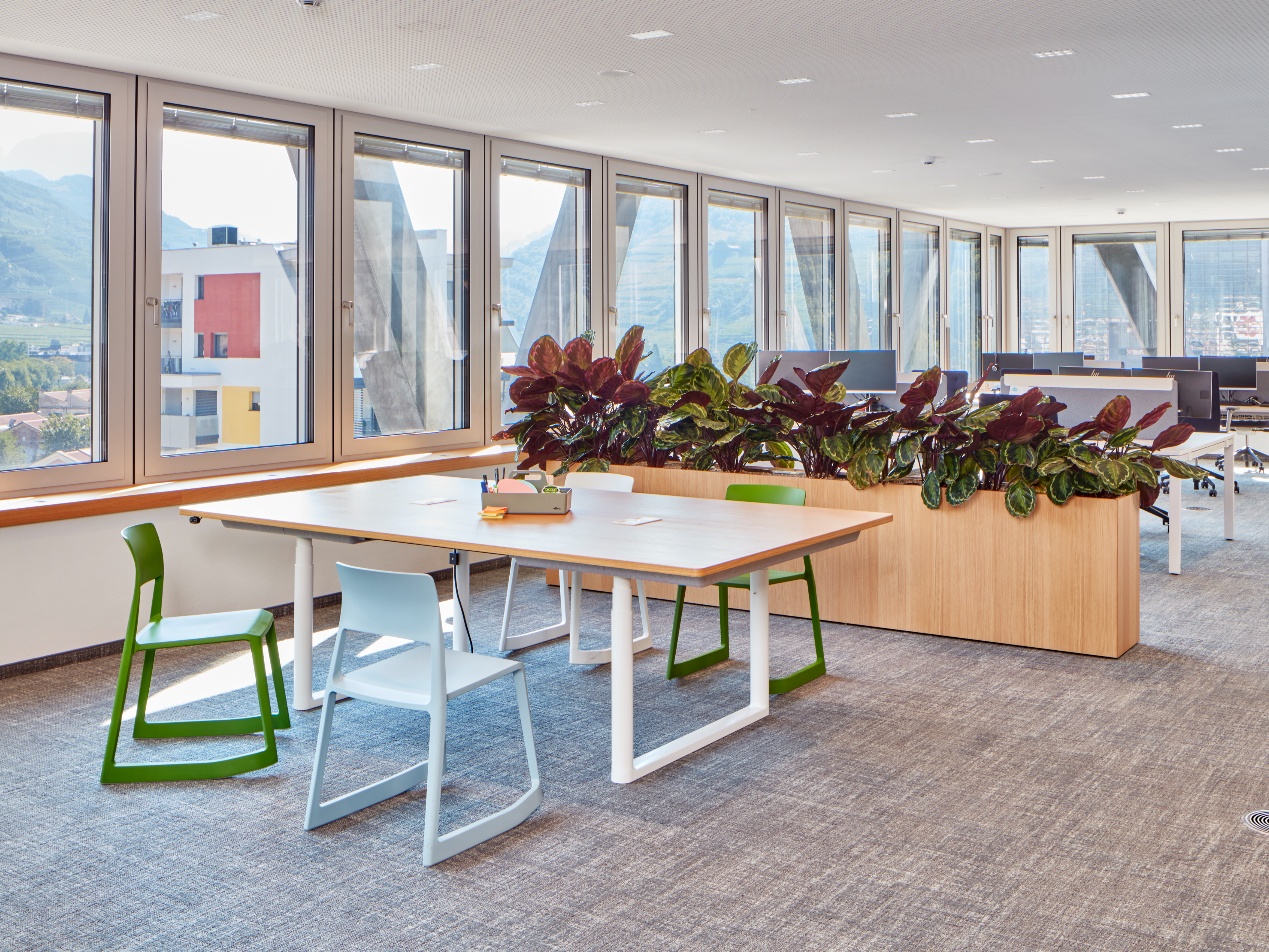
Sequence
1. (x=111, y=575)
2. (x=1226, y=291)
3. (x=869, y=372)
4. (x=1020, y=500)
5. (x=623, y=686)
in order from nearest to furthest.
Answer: (x=623, y=686), (x=1020, y=500), (x=111, y=575), (x=869, y=372), (x=1226, y=291)

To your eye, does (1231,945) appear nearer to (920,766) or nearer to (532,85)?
(920,766)

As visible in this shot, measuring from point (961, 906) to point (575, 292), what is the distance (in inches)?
253

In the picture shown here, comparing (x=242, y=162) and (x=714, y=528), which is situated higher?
(x=242, y=162)

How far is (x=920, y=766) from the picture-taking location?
12.2ft

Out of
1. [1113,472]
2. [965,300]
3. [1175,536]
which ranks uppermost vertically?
[965,300]

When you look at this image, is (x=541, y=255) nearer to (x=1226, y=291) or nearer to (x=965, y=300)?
(x=965, y=300)

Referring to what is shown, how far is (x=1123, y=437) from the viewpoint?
16.5ft

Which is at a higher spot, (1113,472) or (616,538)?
(1113,472)

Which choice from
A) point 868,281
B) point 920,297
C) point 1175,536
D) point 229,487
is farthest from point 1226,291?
point 229,487

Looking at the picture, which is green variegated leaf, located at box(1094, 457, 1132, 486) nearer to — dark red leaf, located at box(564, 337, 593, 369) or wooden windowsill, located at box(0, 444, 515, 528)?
dark red leaf, located at box(564, 337, 593, 369)

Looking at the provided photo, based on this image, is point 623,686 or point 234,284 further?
point 234,284

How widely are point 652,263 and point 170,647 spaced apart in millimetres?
6353

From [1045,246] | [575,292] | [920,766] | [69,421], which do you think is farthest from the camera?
[1045,246]

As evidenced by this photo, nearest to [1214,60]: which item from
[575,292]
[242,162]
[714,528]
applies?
[714,528]
